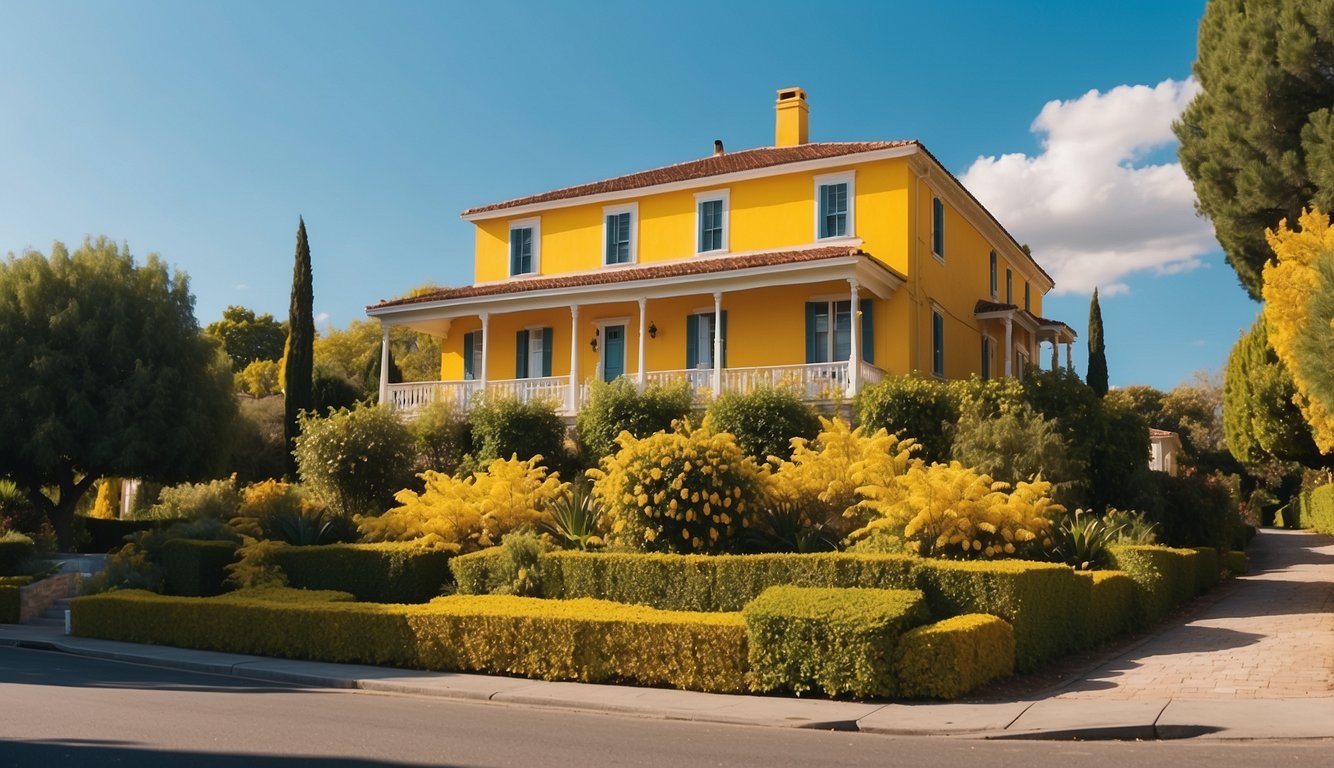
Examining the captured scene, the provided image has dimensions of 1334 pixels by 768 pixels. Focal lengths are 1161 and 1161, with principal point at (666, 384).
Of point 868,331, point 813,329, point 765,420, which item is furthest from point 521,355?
point 765,420

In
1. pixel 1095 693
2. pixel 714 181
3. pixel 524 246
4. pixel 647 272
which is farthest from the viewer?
pixel 524 246

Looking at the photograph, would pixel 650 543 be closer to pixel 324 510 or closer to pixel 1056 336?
pixel 324 510

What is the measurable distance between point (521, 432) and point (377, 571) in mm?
6416

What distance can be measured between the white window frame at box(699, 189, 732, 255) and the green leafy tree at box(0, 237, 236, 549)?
14.2 m

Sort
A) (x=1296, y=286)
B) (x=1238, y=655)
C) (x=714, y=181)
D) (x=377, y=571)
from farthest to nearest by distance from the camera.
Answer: (x=714, y=181) < (x=1296, y=286) < (x=377, y=571) < (x=1238, y=655)

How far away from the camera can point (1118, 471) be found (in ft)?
75.6

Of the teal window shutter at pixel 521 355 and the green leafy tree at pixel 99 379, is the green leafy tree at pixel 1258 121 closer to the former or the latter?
the teal window shutter at pixel 521 355

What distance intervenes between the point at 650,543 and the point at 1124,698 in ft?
24.1

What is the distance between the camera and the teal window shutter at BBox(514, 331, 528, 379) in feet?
102

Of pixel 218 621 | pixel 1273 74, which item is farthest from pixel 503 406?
pixel 1273 74

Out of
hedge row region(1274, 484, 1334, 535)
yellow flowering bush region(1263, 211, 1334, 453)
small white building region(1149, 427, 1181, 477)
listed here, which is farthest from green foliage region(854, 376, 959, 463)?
small white building region(1149, 427, 1181, 477)

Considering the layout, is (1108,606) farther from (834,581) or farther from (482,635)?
(482,635)

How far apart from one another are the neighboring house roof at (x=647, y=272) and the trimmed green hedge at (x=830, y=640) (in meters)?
12.4

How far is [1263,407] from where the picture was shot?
29719 mm
